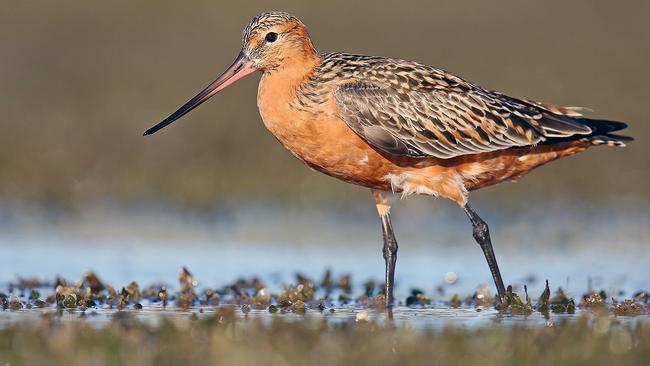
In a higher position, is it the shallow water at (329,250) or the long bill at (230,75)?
the long bill at (230,75)

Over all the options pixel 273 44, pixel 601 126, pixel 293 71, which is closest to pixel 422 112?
pixel 293 71

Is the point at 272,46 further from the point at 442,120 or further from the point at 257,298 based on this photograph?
the point at 257,298

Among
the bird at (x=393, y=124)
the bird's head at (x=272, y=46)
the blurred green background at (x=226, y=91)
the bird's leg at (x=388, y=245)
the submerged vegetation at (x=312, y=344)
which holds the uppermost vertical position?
the blurred green background at (x=226, y=91)

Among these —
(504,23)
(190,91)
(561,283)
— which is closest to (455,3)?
(504,23)

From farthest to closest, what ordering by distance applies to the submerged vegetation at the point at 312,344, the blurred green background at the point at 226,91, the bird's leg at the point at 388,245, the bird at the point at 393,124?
the blurred green background at the point at 226,91, the bird's leg at the point at 388,245, the bird at the point at 393,124, the submerged vegetation at the point at 312,344

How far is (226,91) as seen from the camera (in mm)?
22562

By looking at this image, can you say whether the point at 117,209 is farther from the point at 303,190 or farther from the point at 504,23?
the point at 504,23

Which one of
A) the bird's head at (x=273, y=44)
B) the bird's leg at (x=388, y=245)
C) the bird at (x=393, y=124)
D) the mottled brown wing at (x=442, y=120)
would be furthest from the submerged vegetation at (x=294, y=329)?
the bird's head at (x=273, y=44)

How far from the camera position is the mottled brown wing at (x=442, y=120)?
404 inches

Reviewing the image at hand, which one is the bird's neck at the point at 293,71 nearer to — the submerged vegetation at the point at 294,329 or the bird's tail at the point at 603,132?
the submerged vegetation at the point at 294,329

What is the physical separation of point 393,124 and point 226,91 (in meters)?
12.4

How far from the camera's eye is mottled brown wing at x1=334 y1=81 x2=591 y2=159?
1026 centimetres

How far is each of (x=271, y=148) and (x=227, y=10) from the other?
12762mm

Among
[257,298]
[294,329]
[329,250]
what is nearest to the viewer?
[294,329]
